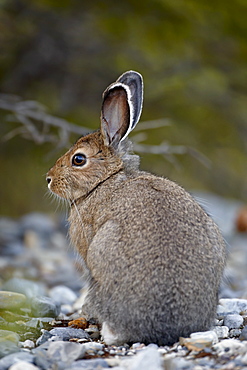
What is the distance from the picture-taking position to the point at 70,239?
19.9 feet

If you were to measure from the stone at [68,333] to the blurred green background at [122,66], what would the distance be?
264 inches

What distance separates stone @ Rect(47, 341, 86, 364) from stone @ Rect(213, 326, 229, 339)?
133cm

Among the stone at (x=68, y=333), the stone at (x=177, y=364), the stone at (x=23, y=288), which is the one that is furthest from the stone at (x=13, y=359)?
the stone at (x=23, y=288)

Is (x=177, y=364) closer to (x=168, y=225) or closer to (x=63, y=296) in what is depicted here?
(x=168, y=225)

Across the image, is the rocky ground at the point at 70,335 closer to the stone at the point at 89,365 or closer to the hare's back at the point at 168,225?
the stone at the point at 89,365

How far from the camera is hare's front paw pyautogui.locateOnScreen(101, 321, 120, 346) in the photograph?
16.1 feet

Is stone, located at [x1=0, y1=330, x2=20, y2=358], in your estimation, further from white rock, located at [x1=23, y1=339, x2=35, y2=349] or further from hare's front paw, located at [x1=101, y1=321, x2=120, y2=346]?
hare's front paw, located at [x1=101, y1=321, x2=120, y2=346]

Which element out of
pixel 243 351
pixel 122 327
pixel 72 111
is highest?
pixel 72 111

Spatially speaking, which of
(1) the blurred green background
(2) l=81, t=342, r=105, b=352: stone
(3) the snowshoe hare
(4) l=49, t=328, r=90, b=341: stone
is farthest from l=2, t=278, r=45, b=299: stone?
(1) the blurred green background

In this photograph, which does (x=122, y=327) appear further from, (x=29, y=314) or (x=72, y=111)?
(x=72, y=111)

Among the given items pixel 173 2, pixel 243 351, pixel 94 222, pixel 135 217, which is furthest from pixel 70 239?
pixel 173 2

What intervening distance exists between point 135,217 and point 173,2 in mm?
8095

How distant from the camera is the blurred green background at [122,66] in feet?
38.6

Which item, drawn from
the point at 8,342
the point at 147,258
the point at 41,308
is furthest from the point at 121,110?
the point at 8,342
